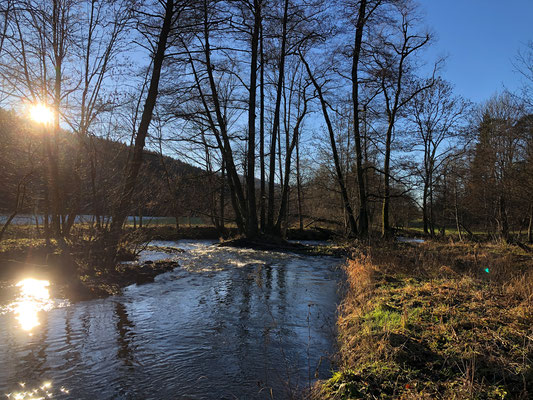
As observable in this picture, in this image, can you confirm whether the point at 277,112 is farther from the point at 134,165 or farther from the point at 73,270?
the point at 73,270

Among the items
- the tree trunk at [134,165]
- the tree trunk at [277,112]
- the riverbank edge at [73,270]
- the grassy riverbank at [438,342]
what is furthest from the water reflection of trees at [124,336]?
the tree trunk at [277,112]

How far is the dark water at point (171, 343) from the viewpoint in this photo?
148 inches

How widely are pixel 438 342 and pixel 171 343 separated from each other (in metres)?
3.50

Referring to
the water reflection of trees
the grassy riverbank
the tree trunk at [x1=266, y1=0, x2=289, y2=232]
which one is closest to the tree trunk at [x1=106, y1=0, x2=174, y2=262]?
the water reflection of trees

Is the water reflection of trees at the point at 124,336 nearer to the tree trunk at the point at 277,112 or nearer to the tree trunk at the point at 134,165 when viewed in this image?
the tree trunk at the point at 134,165

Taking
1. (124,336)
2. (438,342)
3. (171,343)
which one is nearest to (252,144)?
(124,336)

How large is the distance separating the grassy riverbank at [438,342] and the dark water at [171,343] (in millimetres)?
589

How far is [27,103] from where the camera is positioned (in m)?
12.1

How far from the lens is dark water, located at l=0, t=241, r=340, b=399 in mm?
3756

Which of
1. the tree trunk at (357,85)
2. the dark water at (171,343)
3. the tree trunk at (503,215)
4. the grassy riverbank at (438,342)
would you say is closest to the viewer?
the grassy riverbank at (438,342)

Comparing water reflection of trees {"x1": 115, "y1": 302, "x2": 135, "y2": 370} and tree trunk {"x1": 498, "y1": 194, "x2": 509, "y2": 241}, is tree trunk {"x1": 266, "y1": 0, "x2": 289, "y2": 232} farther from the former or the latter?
water reflection of trees {"x1": 115, "y1": 302, "x2": 135, "y2": 370}

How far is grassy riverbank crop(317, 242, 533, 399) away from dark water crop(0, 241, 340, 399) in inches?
23.2

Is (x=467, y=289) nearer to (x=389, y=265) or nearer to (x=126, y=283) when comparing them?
(x=389, y=265)

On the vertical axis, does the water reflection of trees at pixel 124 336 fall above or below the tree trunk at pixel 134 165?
below
